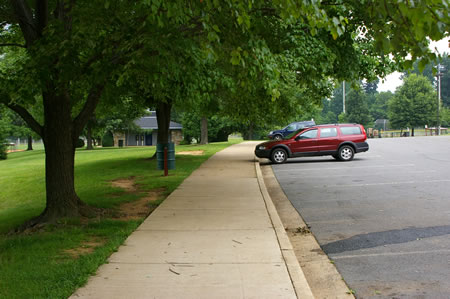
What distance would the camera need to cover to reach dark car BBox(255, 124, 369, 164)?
18.1 m

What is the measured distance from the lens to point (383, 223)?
713 centimetres

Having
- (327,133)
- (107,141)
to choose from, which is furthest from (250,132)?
(327,133)

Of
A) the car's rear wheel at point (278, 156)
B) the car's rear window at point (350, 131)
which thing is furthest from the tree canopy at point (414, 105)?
the car's rear wheel at point (278, 156)

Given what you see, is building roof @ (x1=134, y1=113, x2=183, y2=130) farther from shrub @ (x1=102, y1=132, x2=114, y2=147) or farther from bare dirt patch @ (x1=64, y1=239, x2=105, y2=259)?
bare dirt patch @ (x1=64, y1=239, x2=105, y2=259)

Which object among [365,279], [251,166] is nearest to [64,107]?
[365,279]

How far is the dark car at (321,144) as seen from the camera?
59.4 feet

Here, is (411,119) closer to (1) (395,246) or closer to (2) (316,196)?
(2) (316,196)

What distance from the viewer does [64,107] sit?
818cm

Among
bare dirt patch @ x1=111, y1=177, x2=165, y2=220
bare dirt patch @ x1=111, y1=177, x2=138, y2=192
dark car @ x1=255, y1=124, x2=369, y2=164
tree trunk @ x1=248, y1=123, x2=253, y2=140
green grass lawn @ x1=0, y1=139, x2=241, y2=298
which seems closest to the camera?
green grass lawn @ x1=0, y1=139, x2=241, y2=298

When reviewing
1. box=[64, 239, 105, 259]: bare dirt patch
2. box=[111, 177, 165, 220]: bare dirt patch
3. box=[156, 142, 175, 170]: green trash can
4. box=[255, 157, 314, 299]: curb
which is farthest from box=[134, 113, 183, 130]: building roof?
box=[64, 239, 105, 259]: bare dirt patch

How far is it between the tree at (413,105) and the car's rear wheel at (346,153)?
146 feet

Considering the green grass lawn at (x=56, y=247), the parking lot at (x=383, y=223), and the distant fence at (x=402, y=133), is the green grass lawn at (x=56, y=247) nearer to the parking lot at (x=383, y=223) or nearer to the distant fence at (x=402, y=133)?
the parking lot at (x=383, y=223)

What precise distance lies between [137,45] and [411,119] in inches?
2259

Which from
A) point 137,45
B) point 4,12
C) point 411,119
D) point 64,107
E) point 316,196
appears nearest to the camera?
point 137,45
